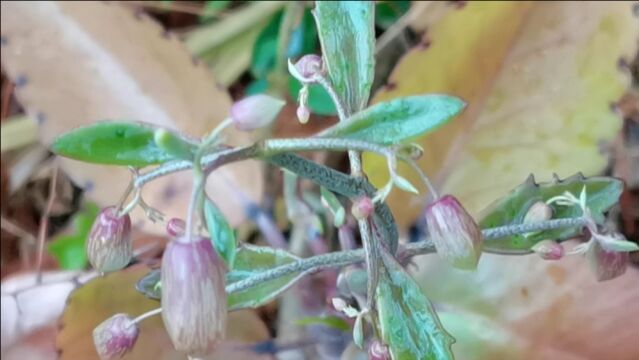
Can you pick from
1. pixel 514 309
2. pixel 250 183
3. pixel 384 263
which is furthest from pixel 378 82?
pixel 384 263

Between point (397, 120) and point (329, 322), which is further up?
point (397, 120)

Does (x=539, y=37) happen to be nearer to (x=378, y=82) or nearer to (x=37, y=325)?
(x=378, y=82)

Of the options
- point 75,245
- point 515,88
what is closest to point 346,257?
point 515,88

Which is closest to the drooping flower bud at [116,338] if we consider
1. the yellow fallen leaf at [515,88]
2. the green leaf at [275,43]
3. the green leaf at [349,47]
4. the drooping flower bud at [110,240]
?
the drooping flower bud at [110,240]

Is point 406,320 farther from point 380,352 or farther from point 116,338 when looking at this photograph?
point 116,338

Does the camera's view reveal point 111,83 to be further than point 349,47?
Yes

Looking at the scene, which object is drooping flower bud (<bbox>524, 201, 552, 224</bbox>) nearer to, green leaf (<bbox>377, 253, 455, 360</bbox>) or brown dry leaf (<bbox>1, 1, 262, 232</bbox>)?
green leaf (<bbox>377, 253, 455, 360</bbox>)
